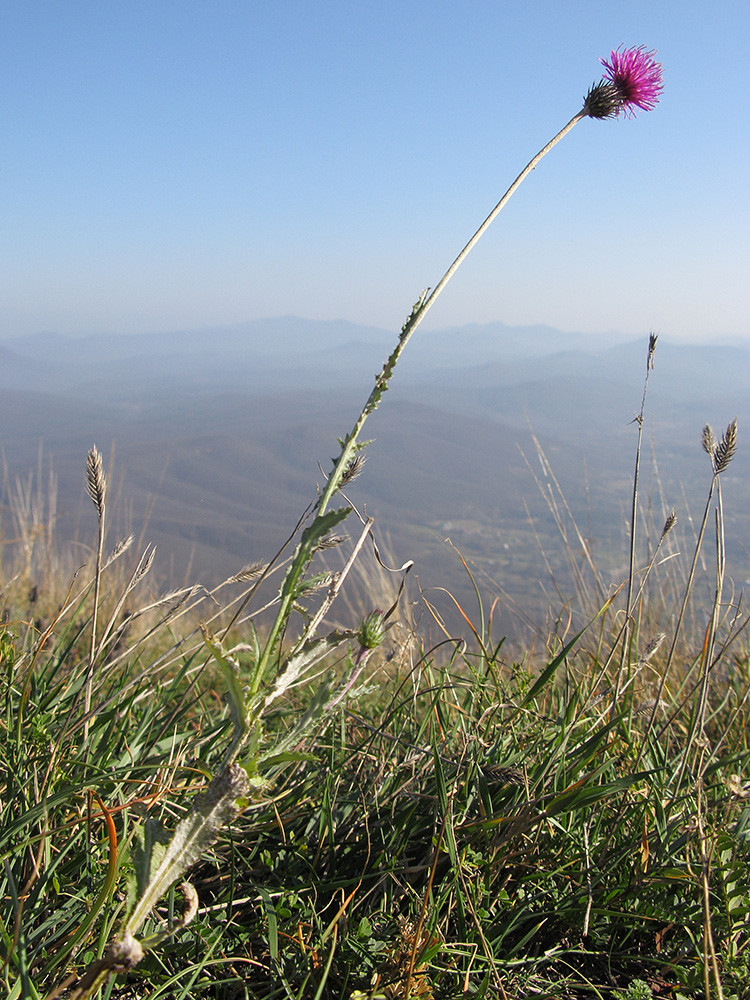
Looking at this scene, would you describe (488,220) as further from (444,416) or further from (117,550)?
(444,416)

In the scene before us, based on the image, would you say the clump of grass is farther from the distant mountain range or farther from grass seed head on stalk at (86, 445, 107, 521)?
the distant mountain range

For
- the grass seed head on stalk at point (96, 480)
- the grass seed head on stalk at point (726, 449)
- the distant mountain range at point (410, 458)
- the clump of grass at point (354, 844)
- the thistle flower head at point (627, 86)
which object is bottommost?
the distant mountain range at point (410, 458)

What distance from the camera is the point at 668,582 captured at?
13.1 feet

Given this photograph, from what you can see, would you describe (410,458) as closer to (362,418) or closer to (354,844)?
(354,844)

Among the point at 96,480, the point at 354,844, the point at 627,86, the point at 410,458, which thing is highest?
the point at 627,86

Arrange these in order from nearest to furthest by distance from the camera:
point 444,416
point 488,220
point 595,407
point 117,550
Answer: point 488,220 → point 117,550 → point 444,416 → point 595,407

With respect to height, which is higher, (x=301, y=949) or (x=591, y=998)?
(x=301, y=949)

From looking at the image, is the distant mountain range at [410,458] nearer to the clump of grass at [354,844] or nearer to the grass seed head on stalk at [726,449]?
the grass seed head on stalk at [726,449]

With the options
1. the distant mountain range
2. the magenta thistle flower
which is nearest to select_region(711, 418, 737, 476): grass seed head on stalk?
the magenta thistle flower

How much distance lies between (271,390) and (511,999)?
173m

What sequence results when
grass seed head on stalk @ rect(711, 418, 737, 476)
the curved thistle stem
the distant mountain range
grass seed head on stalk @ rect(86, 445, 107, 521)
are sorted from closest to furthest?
the curved thistle stem, grass seed head on stalk @ rect(86, 445, 107, 521), grass seed head on stalk @ rect(711, 418, 737, 476), the distant mountain range

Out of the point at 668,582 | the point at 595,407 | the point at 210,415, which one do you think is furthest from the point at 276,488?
the point at 668,582

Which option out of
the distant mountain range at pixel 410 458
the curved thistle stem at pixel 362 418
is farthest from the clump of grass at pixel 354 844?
the distant mountain range at pixel 410 458

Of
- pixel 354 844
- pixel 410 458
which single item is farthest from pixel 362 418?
pixel 410 458
